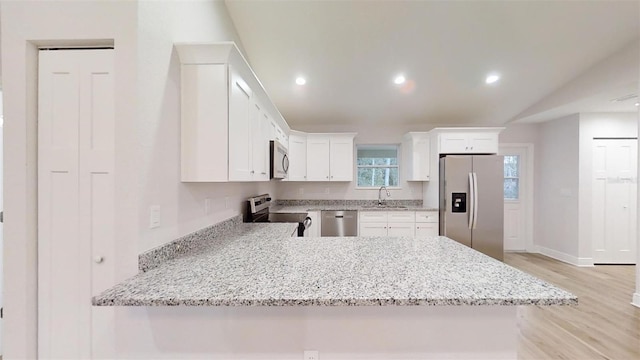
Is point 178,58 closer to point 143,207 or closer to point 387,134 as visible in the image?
point 143,207

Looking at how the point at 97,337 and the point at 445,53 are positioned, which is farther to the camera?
the point at 445,53

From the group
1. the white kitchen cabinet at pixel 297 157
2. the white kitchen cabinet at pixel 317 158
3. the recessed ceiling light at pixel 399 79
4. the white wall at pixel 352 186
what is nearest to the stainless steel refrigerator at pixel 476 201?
the white wall at pixel 352 186

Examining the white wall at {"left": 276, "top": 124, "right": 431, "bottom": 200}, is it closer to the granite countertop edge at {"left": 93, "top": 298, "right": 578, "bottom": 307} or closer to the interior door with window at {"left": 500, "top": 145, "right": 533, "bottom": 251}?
the interior door with window at {"left": 500, "top": 145, "right": 533, "bottom": 251}

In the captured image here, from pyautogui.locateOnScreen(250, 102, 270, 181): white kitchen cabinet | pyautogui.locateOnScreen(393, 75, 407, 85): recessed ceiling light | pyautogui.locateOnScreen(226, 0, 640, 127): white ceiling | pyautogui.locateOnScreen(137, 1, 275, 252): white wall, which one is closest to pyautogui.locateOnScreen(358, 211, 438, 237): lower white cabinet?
pyautogui.locateOnScreen(226, 0, 640, 127): white ceiling

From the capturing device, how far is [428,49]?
10.5 feet

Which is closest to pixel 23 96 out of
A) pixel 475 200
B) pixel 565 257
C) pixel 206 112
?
pixel 206 112

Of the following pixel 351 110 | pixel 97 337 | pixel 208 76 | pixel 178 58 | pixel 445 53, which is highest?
pixel 445 53

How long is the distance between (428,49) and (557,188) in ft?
11.7

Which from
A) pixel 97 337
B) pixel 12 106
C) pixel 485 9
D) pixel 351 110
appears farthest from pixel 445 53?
pixel 97 337

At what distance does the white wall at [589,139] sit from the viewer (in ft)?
13.7

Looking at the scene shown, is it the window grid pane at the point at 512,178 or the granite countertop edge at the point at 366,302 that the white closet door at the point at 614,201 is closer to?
the window grid pane at the point at 512,178

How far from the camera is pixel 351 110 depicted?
4430 millimetres

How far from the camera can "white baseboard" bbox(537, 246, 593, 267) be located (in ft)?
13.7

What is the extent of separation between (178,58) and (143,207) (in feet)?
2.95
